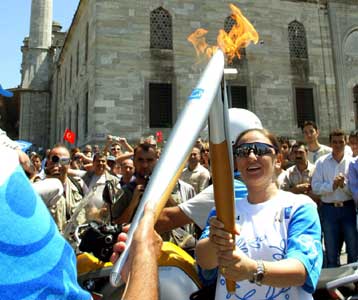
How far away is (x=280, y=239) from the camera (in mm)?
1865

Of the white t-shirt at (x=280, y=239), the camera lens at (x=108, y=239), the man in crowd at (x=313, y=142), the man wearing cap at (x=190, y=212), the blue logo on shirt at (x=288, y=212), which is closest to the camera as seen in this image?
the white t-shirt at (x=280, y=239)

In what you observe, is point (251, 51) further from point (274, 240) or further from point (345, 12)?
point (274, 240)

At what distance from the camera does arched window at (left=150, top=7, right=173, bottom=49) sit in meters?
17.5

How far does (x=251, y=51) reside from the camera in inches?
730

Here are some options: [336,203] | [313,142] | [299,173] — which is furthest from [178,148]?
[313,142]

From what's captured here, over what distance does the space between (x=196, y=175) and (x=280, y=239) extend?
4.20 m

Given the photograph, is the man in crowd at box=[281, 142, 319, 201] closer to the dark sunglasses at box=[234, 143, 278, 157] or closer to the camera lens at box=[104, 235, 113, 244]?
the dark sunglasses at box=[234, 143, 278, 157]

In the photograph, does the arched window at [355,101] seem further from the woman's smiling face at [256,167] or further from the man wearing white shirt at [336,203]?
the woman's smiling face at [256,167]

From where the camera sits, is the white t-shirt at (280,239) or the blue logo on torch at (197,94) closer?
the blue logo on torch at (197,94)

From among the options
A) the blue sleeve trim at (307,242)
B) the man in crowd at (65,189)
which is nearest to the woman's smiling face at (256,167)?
the blue sleeve trim at (307,242)

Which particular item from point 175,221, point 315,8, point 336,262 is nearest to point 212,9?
point 315,8

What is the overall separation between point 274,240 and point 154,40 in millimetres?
16747

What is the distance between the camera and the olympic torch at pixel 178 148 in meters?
1.16

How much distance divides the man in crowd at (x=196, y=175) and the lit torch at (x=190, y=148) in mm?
4212
